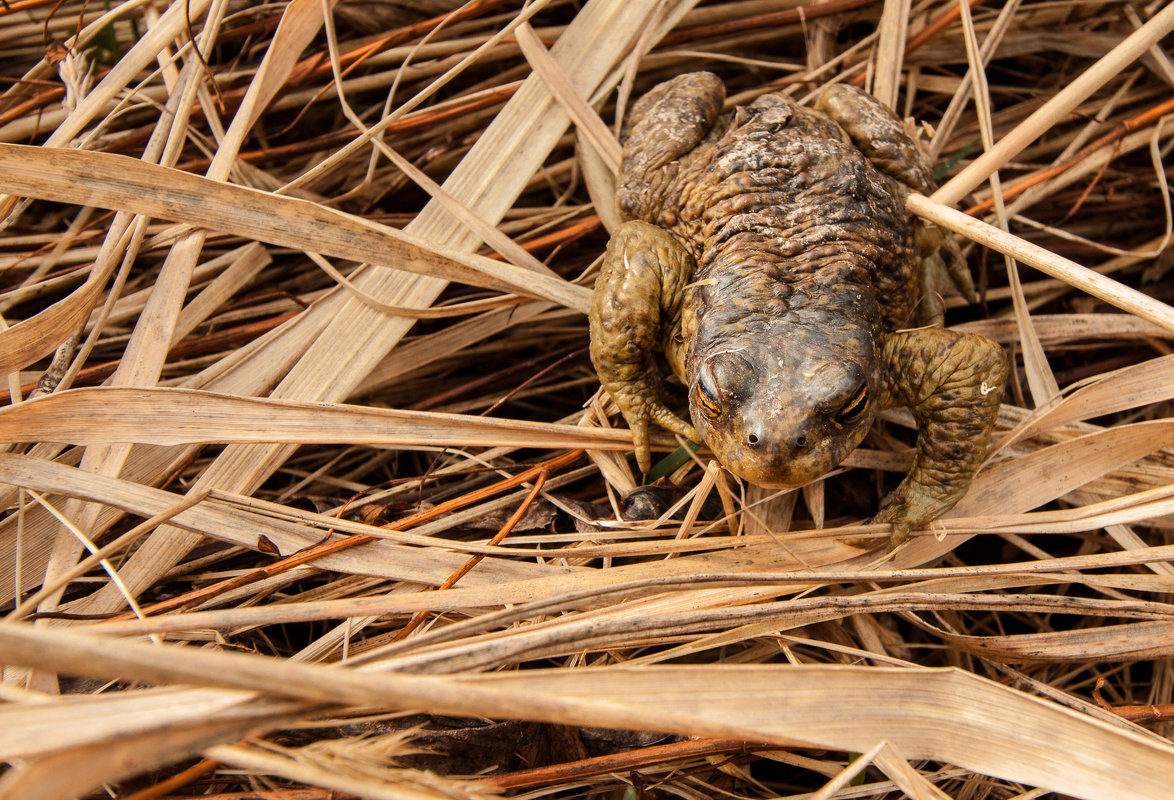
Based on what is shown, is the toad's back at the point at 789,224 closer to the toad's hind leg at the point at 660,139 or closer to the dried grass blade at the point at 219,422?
the toad's hind leg at the point at 660,139

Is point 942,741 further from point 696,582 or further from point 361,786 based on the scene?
point 361,786

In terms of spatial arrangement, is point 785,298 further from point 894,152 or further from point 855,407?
point 894,152

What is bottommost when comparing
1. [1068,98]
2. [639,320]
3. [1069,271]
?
[639,320]

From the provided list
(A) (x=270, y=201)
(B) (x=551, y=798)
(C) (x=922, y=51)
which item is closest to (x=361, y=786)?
(B) (x=551, y=798)

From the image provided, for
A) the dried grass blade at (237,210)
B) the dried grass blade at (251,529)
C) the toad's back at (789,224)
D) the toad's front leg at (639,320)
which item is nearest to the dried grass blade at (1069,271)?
the toad's back at (789,224)

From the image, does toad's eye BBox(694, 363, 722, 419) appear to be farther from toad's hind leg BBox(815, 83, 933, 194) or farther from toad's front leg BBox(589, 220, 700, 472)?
toad's hind leg BBox(815, 83, 933, 194)

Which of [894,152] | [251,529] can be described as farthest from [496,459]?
[894,152]
